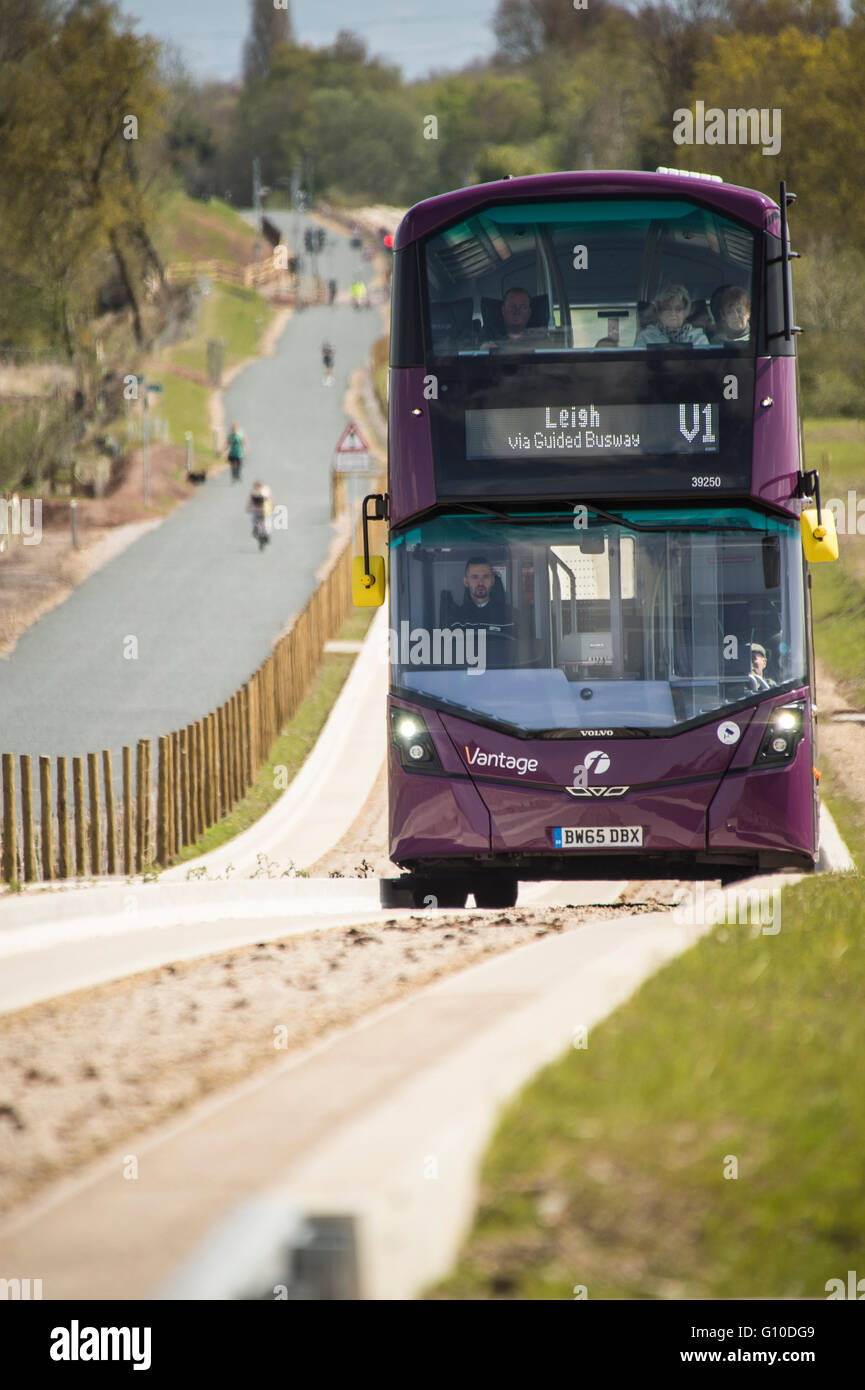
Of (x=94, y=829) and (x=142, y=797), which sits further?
(x=142, y=797)

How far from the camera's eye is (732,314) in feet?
34.5

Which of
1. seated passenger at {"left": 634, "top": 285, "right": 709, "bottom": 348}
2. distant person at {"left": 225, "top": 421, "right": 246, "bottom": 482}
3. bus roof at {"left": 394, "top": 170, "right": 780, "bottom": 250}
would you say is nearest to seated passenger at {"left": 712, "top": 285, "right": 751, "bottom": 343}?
seated passenger at {"left": 634, "top": 285, "right": 709, "bottom": 348}

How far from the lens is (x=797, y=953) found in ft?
25.3

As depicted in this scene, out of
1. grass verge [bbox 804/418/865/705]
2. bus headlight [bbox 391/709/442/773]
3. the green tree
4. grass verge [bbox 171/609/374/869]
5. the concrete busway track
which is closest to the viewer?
the concrete busway track

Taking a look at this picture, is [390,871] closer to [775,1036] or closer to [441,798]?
[441,798]

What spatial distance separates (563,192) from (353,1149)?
27.1 ft

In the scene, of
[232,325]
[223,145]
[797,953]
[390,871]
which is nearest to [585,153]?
[232,325]

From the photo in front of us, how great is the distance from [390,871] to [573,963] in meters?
7.72

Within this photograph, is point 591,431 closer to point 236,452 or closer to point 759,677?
point 759,677

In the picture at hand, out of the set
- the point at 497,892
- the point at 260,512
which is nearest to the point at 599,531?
the point at 497,892

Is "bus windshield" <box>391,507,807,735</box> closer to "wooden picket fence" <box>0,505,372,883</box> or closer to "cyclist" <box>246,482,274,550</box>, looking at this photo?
"wooden picket fence" <box>0,505,372,883</box>

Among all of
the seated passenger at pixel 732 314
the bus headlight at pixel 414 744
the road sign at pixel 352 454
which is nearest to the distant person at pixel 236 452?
the road sign at pixel 352 454

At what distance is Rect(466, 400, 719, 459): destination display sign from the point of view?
1037 cm

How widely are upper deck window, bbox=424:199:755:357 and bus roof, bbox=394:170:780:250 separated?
0.07 m
